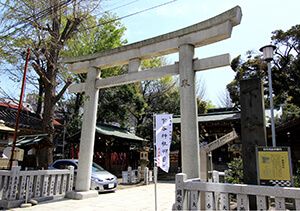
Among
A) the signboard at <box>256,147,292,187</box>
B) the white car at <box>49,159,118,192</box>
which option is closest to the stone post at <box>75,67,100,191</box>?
the white car at <box>49,159,118,192</box>

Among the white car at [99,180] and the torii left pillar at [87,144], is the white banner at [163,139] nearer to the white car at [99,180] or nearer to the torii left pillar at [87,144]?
the torii left pillar at [87,144]

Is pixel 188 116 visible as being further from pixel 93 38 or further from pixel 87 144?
pixel 93 38

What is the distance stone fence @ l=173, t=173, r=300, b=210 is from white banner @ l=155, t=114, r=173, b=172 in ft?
7.42

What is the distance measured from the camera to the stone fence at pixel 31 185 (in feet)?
24.2

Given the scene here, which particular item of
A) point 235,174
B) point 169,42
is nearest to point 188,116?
point 169,42

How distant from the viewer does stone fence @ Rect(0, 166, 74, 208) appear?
739 cm

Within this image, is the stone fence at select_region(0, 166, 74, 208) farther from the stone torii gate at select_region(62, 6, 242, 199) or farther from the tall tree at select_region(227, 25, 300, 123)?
the tall tree at select_region(227, 25, 300, 123)

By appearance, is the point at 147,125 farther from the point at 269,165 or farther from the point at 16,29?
the point at 269,165

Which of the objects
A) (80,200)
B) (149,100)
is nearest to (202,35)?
(80,200)

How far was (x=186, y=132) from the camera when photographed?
6.71m

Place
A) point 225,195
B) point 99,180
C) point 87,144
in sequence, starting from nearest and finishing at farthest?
1. point 225,195
2. point 87,144
3. point 99,180

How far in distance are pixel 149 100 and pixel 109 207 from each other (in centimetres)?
2092

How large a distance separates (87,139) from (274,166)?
6530 mm

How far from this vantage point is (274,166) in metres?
4.20
